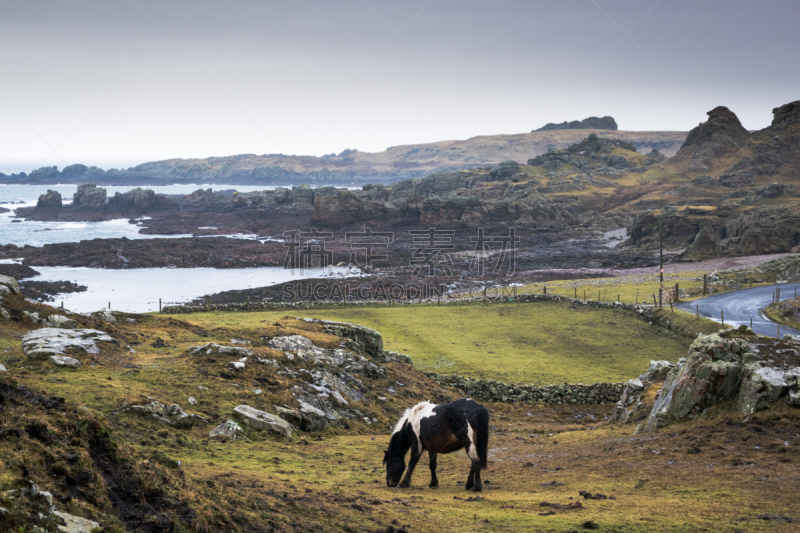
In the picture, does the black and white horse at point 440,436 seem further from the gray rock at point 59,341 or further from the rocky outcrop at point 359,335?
the rocky outcrop at point 359,335

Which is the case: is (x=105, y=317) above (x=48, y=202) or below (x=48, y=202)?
below

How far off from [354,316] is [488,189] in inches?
4517

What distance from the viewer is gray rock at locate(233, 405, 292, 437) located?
592 inches

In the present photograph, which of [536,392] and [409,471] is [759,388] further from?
[536,392]

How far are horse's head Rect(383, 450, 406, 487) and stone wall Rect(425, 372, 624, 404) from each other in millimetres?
15317

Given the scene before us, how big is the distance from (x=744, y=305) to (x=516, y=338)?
1965cm

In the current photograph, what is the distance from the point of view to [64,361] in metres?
15.3

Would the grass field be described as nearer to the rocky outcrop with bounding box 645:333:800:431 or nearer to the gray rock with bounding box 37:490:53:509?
the rocky outcrop with bounding box 645:333:800:431

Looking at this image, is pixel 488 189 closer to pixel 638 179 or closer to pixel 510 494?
pixel 638 179

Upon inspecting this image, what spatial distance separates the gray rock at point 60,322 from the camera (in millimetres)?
18669

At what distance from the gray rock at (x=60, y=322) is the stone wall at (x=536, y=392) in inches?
665

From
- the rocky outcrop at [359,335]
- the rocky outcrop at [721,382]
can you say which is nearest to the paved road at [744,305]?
the rocky outcrop at [721,382]

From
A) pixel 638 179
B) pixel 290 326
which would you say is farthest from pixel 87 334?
pixel 638 179

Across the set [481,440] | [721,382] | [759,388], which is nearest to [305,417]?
[481,440]
